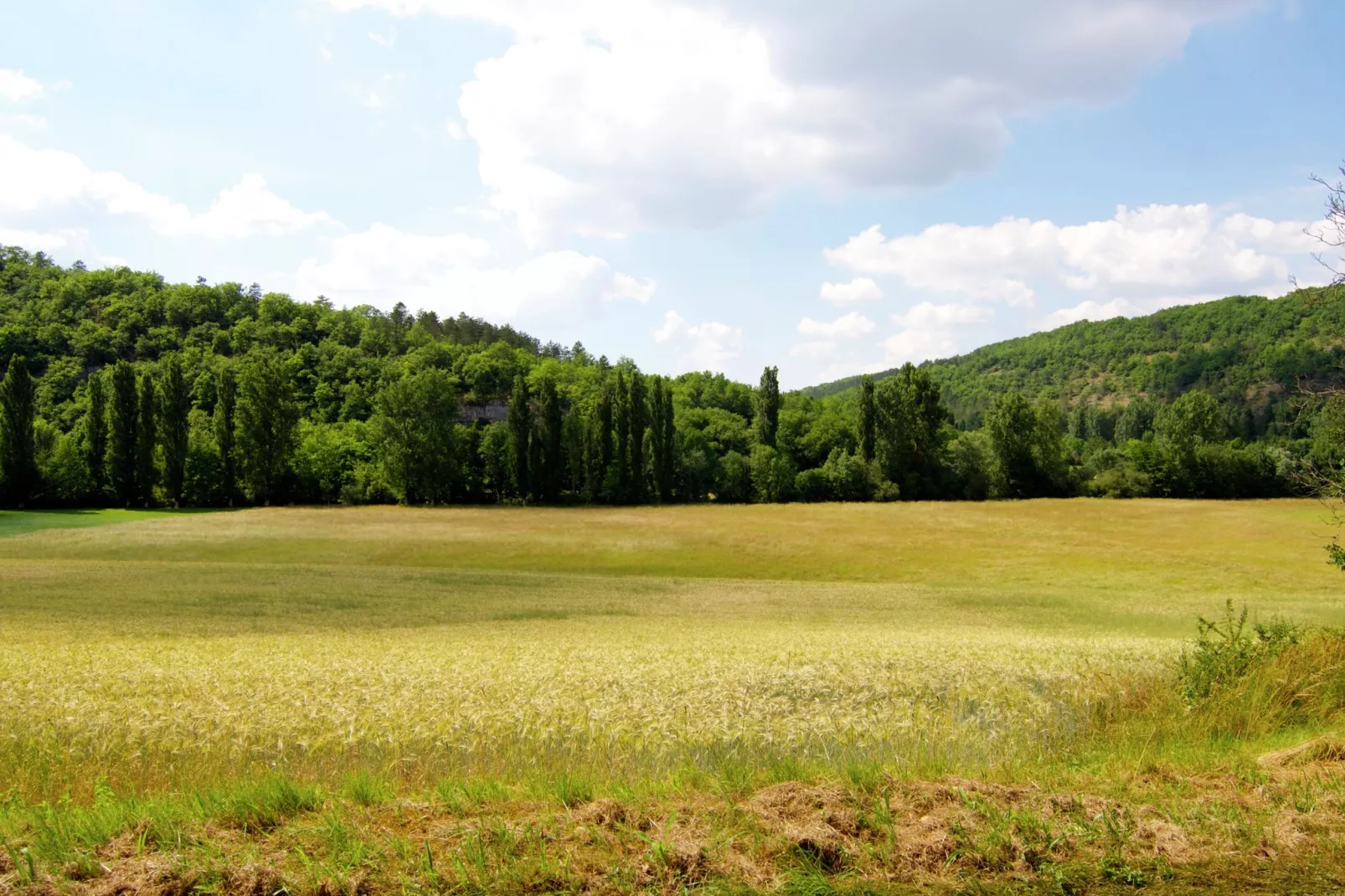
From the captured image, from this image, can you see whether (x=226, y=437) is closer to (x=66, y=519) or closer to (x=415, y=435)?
(x=415, y=435)

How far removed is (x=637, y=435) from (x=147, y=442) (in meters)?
60.8

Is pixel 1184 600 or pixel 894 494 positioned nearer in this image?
pixel 1184 600

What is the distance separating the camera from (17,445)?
282 feet

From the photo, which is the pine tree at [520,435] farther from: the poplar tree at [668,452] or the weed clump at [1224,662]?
the weed clump at [1224,662]

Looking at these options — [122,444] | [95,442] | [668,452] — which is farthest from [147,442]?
[668,452]

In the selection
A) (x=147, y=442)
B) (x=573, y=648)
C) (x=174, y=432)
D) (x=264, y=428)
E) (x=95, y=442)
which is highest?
(x=264, y=428)

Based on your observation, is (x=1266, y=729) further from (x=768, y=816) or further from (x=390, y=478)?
(x=390, y=478)

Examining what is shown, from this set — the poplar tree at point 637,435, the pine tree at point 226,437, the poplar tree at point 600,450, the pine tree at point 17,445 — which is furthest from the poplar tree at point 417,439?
the pine tree at point 17,445

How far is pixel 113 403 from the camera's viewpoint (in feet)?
294

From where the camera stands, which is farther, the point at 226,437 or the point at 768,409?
the point at 768,409

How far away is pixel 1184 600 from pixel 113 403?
351 feet

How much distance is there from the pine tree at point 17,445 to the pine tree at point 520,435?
54.6 meters

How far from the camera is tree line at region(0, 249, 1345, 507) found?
9012 cm

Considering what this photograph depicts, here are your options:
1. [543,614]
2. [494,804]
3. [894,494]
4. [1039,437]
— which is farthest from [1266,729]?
[1039,437]
